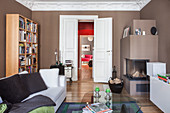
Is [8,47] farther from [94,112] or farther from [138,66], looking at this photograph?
[138,66]

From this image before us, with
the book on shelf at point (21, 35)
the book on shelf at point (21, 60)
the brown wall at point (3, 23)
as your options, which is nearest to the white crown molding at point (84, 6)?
the brown wall at point (3, 23)

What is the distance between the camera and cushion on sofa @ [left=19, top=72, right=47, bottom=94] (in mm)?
2406

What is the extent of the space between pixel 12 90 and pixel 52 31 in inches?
139

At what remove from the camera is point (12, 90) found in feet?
6.35

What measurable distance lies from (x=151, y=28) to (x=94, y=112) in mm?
3134

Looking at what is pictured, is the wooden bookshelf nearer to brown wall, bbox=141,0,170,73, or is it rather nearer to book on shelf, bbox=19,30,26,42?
book on shelf, bbox=19,30,26,42

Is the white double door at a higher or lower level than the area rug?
higher

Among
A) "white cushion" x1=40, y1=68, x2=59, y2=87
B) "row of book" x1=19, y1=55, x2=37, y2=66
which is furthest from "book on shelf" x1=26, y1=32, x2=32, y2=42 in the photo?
"white cushion" x1=40, y1=68, x2=59, y2=87

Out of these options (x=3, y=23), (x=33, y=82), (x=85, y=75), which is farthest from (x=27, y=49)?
(x=85, y=75)

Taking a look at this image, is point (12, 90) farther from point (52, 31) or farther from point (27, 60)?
point (52, 31)

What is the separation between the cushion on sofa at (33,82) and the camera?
241 cm

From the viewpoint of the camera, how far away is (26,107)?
1597 millimetres

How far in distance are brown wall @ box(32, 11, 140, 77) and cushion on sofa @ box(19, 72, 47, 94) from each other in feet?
8.28

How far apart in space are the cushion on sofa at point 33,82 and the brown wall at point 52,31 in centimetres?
252
